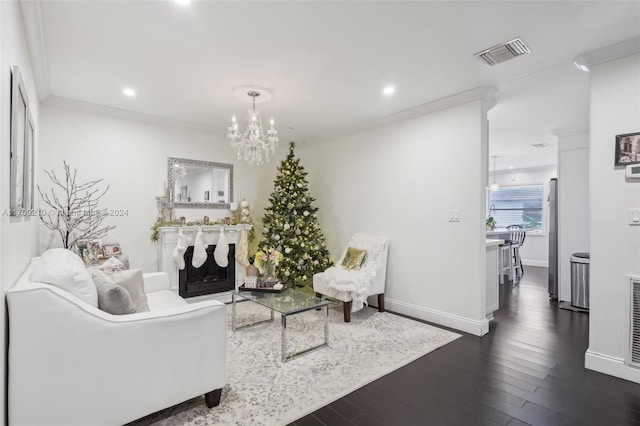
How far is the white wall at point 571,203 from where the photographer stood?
4488mm

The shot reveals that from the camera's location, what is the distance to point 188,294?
4.36 metres

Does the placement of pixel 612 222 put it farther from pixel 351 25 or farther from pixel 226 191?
pixel 226 191

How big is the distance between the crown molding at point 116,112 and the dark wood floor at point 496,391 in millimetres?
3981

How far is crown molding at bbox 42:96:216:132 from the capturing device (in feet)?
11.6

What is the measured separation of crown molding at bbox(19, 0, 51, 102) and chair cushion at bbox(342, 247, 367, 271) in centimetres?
361

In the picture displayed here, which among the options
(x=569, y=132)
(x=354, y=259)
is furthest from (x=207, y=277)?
(x=569, y=132)

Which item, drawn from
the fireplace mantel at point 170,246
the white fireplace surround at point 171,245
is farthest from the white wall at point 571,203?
the fireplace mantel at point 170,246

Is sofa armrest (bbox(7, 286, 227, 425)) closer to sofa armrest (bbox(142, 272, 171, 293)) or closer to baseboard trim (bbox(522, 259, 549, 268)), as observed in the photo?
sofa armrest (bbox(142, 272, 171, 293))

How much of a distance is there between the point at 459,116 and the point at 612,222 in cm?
171

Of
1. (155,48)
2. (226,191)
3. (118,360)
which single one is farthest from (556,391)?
(226,191)

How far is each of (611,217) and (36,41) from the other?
4.55 meters

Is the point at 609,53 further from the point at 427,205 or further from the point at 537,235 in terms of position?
the point at 537,235

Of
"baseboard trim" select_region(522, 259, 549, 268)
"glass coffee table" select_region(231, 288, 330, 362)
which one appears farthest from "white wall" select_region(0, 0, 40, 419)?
"baseboard trim" select_region(522, 259, 549, 268)

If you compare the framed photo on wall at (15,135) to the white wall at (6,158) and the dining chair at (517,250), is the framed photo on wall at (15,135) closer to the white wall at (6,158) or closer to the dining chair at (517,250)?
the white wall at (6,158)
